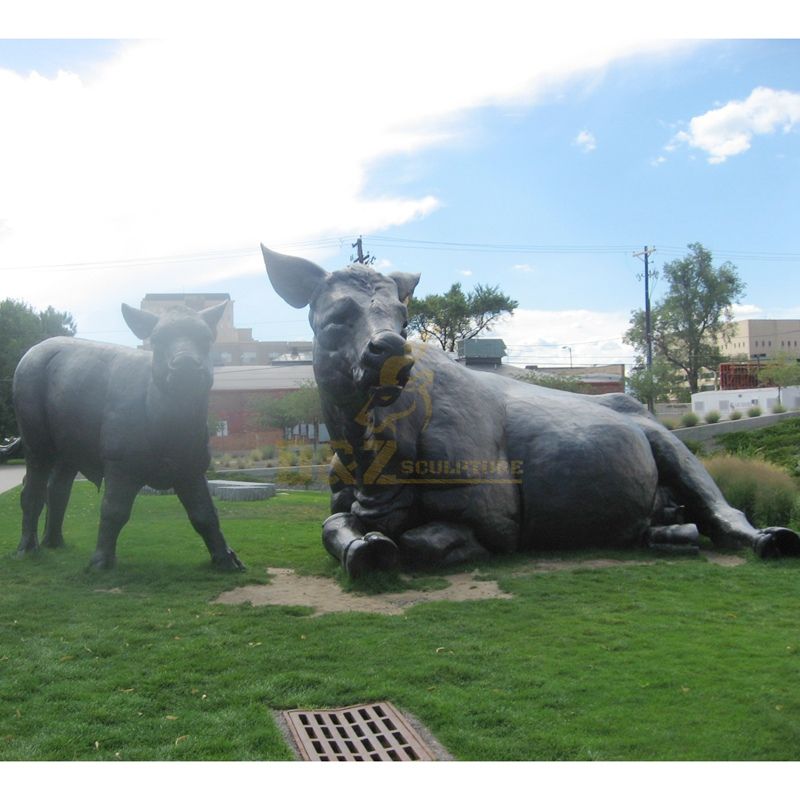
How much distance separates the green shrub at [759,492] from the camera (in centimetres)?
963

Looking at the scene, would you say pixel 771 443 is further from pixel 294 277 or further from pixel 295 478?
pixel 294 277

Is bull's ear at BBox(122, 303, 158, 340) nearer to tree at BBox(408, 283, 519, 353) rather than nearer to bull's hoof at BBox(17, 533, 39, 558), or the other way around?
bull's hoof at BBox(17, 533, 39, 558)

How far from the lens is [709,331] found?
5750cm

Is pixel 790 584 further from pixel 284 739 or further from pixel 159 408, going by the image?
pixel 159 408

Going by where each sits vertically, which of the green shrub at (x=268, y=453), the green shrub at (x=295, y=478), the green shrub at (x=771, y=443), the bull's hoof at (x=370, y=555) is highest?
the bull's hoof at (x=370, y=555)

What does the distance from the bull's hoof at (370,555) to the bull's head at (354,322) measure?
3.55 ft

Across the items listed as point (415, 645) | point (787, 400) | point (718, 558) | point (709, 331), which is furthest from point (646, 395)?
point (415, 645)

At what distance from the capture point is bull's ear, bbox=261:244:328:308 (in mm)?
6465

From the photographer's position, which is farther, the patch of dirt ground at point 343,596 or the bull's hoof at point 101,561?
the bull's hoof at point 101,561

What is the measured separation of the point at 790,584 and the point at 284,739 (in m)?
4.44

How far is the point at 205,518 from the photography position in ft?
23.7

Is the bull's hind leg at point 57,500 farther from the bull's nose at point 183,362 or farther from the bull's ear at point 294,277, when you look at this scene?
the bull's ear at point 294,277

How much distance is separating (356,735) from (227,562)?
13.3 feet
